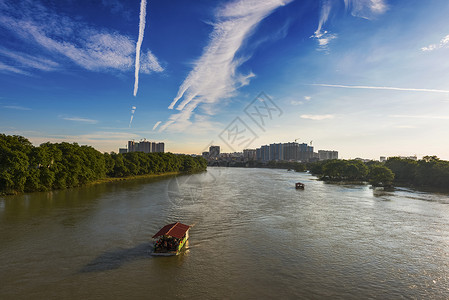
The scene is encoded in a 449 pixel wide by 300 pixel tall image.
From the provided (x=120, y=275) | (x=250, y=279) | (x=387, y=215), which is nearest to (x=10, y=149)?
(x=120, y=275)

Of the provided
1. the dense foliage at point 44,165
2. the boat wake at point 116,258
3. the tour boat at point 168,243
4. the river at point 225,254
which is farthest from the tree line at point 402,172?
the dense foliage at point 44,165

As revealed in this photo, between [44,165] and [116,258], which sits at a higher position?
[44,165]

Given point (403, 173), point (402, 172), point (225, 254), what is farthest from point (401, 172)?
point (225, 254)

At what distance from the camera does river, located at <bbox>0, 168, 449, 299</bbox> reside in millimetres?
13672

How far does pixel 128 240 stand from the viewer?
68.3ft

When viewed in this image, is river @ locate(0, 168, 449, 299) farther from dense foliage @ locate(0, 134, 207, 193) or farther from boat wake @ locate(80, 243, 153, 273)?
dense foliage @ locate(0, 134, 207, 193)

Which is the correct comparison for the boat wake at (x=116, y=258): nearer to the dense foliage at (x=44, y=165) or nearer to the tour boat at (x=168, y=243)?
the tour boat at (x=168, y=243)

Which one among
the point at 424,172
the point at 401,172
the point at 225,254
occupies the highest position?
the point at 424,172

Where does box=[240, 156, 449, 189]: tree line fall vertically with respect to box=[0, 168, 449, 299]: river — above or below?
above

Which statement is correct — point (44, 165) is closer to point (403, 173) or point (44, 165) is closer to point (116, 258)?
point (116, 258)

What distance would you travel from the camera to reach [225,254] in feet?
60.4

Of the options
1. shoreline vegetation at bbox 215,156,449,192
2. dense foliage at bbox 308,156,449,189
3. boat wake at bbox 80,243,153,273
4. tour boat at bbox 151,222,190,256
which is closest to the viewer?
boat wake at bbox 80,243,153,273

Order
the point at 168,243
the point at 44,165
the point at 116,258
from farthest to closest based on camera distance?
1. the point at 44,165
2. the point at 168,243
3. the point at 116,258

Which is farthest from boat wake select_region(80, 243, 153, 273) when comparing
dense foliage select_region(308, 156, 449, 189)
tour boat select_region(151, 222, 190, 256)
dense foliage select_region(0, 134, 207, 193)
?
dense foliage select_region(308, 156, 449, 189)
